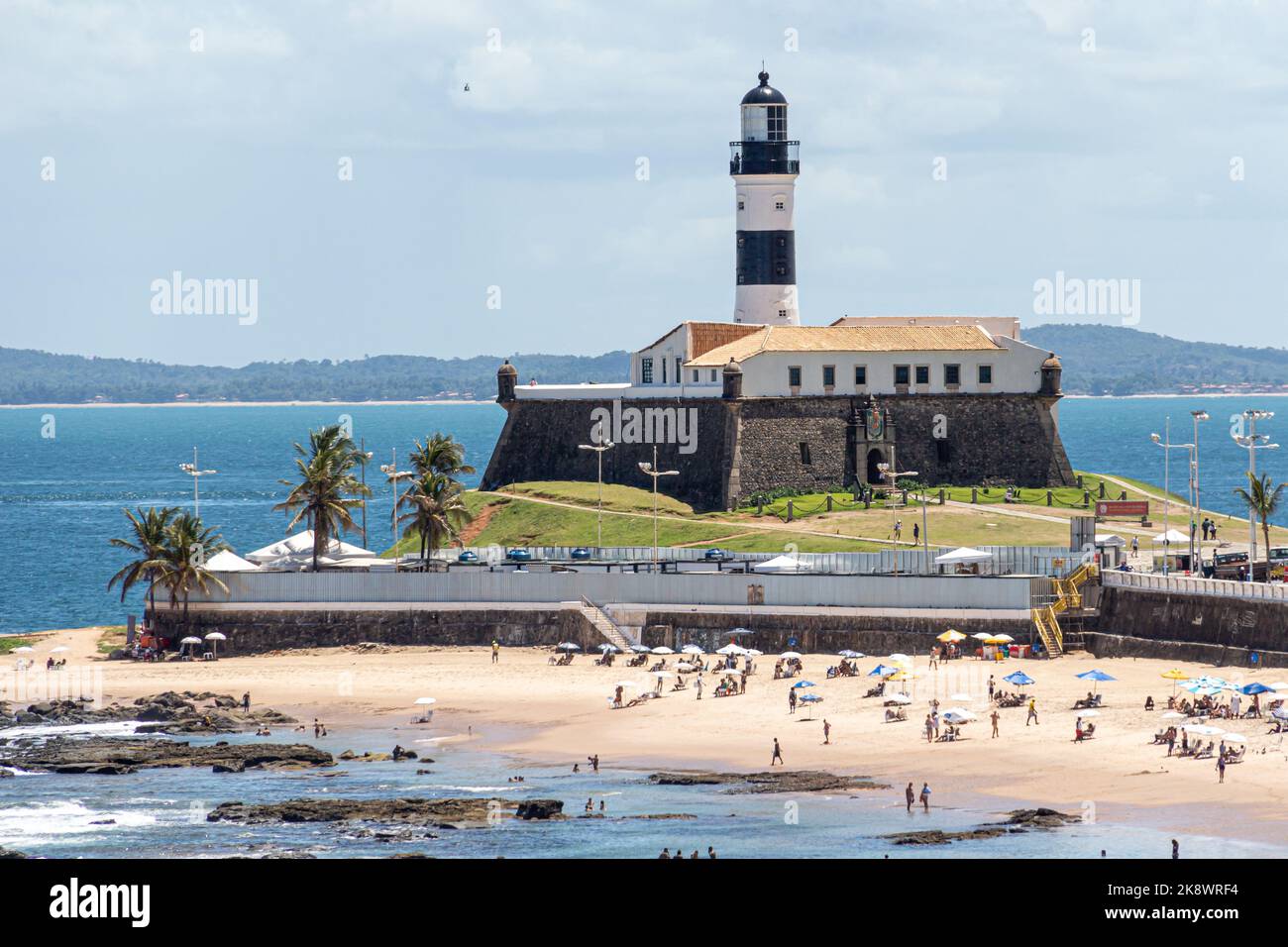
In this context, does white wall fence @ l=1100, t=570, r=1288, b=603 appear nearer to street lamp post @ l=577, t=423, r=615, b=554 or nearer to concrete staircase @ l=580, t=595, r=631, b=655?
concrete staircase @ l=580, t=595, r=631, b=655

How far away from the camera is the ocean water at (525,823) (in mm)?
50719

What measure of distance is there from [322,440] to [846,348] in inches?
1257

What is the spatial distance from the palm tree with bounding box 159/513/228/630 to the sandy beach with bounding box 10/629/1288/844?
3.15m

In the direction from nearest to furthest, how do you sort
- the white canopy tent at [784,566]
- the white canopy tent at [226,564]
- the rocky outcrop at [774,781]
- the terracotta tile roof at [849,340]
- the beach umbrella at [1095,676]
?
the rocky outcrop at [774,781] → the beach umbrella at [1095,676] → the white canopy tent at [784,566] → the white canopy tent at [226,564] → the terracotta tile roof at [849,340]

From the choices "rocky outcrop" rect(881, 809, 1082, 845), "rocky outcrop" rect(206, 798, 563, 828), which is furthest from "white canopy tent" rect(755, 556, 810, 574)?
"rocky outcrop" rect(881, 809, 1082, 845)

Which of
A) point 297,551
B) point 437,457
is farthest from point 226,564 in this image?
point 437,457

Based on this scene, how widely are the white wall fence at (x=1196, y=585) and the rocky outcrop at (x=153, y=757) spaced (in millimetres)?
30315

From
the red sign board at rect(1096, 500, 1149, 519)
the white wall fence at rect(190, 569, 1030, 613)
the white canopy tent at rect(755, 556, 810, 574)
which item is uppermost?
the red sign board at rect(1096, 500, 1149, 519)

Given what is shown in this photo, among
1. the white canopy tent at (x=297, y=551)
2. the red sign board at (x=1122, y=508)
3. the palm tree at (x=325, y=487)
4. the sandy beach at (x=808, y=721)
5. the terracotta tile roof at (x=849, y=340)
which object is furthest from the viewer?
the terracotta tile roof at (x=849, y=340)

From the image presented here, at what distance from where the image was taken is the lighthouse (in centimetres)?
11250

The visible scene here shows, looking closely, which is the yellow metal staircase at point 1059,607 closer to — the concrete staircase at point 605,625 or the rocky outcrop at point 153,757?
the concrete staircase at point 605,625

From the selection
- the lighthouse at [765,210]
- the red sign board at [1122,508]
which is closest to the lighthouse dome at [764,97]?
the lighthouse at [765,210]
